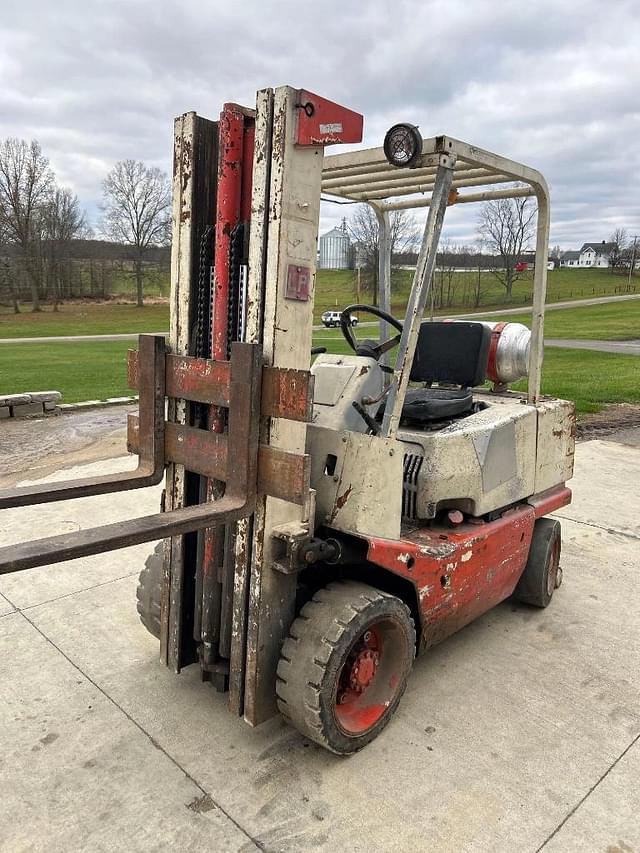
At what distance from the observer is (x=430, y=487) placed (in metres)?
3.38

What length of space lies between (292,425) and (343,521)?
487 millimetres

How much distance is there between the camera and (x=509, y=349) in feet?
13.4

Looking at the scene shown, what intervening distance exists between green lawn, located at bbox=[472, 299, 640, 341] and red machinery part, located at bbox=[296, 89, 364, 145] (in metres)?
26.0

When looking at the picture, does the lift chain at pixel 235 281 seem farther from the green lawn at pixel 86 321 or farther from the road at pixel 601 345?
the green lawn at pixel 86 321

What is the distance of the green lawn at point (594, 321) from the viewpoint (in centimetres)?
3212

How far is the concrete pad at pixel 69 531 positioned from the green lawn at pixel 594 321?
77.5 ft

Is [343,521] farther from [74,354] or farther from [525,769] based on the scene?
[74,354]

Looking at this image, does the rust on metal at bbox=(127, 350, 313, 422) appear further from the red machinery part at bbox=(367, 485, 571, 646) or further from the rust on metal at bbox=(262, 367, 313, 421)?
the red machinery part at bbox=(367, 485, 571, 646)

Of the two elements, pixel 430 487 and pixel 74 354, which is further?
pixel 74 354

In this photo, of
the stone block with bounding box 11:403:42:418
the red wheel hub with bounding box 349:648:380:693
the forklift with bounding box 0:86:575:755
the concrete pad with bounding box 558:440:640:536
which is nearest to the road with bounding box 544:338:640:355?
the concrete pad with bounding box 558:440:640:536

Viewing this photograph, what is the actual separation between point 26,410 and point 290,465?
9.95m

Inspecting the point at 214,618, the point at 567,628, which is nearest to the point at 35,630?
the point at 214,618

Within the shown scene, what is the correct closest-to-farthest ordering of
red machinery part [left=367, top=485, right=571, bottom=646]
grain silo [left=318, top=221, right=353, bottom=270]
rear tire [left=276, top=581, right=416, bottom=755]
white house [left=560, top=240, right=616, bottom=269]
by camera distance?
1. rear tire [left=276, top=581, right=416, bottom=755]
2. red machinery part [left=367, top=485, right=571, bottom=646]
3. grain silo [left=318, top=221, right=353, bottom=270]
4. white house [left=560, top=240, right=616, bottom=269]

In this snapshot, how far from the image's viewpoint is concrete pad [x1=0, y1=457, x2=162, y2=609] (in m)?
4.48
